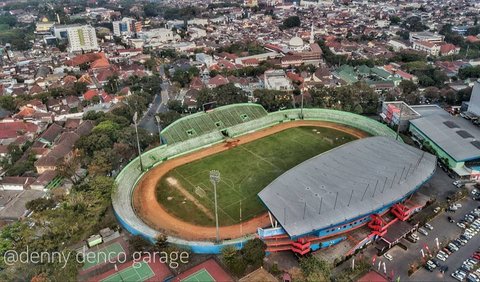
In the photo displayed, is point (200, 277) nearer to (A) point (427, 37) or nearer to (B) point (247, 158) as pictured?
(B) point (247, 158)

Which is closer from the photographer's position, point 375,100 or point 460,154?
point 460,154

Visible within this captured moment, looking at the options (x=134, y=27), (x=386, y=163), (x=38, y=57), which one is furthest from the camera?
(x=134, y=27)

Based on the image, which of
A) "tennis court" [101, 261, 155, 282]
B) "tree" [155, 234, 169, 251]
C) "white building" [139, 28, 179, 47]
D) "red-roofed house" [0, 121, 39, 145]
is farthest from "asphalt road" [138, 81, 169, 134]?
"white building" [139, 28, 179, 47]

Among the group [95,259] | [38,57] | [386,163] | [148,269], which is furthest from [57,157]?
[38,57]

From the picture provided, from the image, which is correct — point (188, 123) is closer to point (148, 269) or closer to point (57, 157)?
point (57, 157)

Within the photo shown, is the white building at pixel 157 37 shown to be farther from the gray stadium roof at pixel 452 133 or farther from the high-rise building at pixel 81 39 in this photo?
the gray stadium roof at pixel 452 133

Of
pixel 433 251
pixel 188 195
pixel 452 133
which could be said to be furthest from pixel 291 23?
pixel 433 251

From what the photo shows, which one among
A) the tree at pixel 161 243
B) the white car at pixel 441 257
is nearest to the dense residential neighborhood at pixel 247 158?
the white car at pixel 441 257
